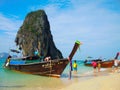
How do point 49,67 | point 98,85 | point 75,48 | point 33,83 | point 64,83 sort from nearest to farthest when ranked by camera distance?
1. point 98,85
2. point 64,83
3. point 33,83
4. point 75,48
5. point 49,67

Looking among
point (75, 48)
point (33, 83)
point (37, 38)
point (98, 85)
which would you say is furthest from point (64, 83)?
point (37, 38)

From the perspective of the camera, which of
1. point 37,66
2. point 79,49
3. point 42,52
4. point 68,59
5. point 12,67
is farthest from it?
point 42,52

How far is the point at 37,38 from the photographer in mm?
73438

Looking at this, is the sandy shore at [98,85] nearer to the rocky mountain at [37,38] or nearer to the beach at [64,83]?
the beach at [64,83]

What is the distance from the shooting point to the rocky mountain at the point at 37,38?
2800 inches

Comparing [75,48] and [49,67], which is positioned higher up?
[75,48]

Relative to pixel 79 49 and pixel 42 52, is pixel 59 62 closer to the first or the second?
pixel 79 49

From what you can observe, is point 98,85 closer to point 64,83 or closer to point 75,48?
point 64,83

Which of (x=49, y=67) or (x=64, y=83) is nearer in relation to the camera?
(x=64, y=83)

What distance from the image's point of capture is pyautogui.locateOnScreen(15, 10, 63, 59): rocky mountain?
233 ft

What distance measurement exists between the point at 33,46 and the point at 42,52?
3.38m

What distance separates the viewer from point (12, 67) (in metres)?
25.0

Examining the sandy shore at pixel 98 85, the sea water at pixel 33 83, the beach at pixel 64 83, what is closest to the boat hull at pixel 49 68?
the sea water at pixel 33 83

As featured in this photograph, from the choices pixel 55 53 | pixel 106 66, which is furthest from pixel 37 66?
pixel 55 53
